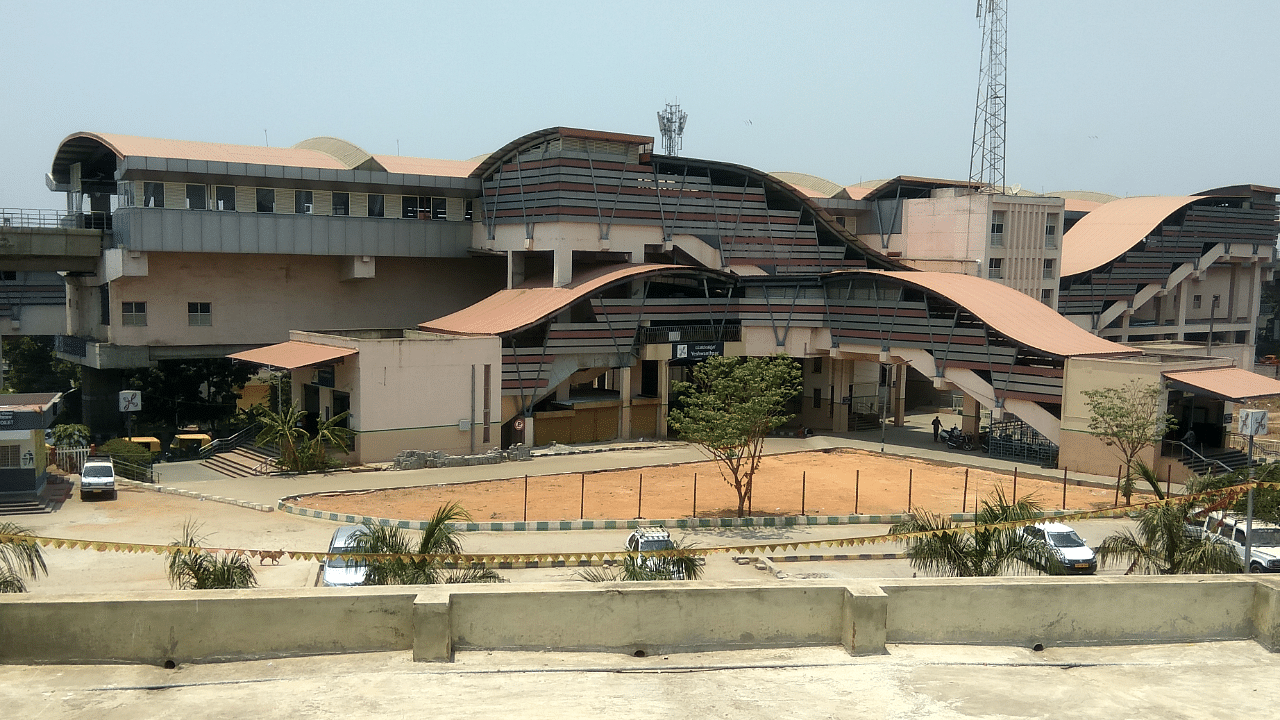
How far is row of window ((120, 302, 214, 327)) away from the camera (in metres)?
55.8

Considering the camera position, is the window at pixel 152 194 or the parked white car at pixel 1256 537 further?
the window at pixel 152 194

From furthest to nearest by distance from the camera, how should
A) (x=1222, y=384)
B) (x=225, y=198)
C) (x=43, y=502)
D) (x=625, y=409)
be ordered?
1. (x=625, y=409)
2. (x=225, y=198)
3. (x=1222, y=384)
4. (x=43, y=502)

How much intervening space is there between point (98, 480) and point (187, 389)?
2560cm

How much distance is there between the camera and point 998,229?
224 feet

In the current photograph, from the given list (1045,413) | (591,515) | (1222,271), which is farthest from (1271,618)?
(1222,271)

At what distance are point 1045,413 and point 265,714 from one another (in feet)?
145

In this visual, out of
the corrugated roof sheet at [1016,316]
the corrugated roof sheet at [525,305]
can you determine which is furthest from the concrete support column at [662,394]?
the corrugated roof sheet at [1016,316]

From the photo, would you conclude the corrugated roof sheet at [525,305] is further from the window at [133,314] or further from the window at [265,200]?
the window at [133,314]

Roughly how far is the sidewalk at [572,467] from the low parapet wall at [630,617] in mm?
29681

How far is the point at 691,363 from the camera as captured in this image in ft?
193

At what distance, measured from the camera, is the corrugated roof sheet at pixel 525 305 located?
52469mm

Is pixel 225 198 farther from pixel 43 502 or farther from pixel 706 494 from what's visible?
pixel 706 494

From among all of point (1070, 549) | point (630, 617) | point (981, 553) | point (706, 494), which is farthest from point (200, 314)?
point (630, 617)

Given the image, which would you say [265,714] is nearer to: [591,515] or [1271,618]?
[1271,618]
